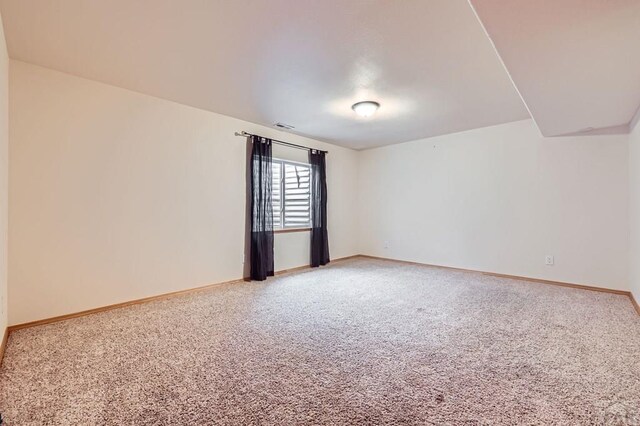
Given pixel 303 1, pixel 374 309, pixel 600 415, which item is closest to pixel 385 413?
pixel 600 415

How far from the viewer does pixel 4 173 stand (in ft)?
7.55

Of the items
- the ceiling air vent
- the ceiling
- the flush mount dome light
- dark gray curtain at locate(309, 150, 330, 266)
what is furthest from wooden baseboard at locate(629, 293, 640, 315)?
the ceiling air vent

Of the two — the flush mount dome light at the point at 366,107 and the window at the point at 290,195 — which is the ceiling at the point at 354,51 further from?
the window at the point at 290,195

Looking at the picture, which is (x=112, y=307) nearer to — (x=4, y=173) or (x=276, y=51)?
(x=4, y=173)

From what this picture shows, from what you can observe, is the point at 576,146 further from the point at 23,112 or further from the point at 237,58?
the point at 23,112

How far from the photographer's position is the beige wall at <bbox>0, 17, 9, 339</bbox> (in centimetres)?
217

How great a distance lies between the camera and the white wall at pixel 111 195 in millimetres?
2596

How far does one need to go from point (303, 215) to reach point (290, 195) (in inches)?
17.0

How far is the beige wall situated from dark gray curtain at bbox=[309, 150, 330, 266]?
3.64 m

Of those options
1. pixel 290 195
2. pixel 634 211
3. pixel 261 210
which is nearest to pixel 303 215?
pixel 290 195

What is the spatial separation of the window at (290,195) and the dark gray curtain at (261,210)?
32 cm

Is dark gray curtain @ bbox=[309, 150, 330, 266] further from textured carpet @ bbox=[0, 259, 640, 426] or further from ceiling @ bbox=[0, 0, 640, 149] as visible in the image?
textured carpet @ bbox=[0, 259, 640, 426]

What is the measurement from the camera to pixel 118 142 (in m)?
3.10

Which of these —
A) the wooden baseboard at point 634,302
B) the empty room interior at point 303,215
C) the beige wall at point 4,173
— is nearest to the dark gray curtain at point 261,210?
the empty room interior at point 303,215
